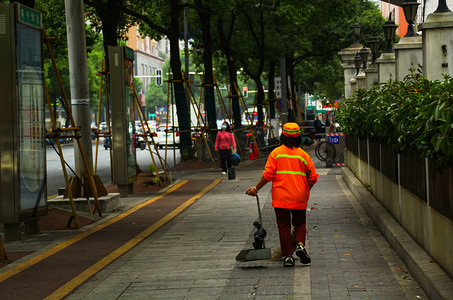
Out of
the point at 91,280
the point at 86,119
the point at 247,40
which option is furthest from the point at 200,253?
the point at 247,40

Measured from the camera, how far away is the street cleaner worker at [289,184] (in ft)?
31.1

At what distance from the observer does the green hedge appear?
670 cm

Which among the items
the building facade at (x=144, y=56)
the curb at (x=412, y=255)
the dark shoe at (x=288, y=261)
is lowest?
the dark shoe at (x=288, y=261)

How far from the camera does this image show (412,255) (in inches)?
344

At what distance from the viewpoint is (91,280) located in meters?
9.28

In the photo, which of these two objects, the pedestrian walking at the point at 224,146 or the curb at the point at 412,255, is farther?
the pedestrian walking at the point at 224,146

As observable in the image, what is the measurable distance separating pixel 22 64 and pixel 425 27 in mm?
6352

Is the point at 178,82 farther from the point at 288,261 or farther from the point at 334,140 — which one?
the point at 288,261

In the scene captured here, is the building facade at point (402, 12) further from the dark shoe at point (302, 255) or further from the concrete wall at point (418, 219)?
the dark shoe at point (302, 255)

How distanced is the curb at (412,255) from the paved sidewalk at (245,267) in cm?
12

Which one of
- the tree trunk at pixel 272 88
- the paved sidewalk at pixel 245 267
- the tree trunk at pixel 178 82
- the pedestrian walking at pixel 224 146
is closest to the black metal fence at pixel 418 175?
the paved sidewalk at pixel 245 267

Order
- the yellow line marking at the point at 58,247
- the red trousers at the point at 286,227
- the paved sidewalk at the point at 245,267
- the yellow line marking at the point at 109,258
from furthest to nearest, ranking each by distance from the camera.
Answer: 1. the yellow line marking at the point at 58,247
2. the red trousers at the point at 286,227
3. the yellow line marking at the point at 109,258
4. the paved sidewalk at the point at 245,267

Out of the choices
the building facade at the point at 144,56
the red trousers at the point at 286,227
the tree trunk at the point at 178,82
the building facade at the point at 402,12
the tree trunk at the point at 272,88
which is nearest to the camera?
the red trousers at the point at 286,227

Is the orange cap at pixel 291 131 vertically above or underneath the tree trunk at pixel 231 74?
underneath
